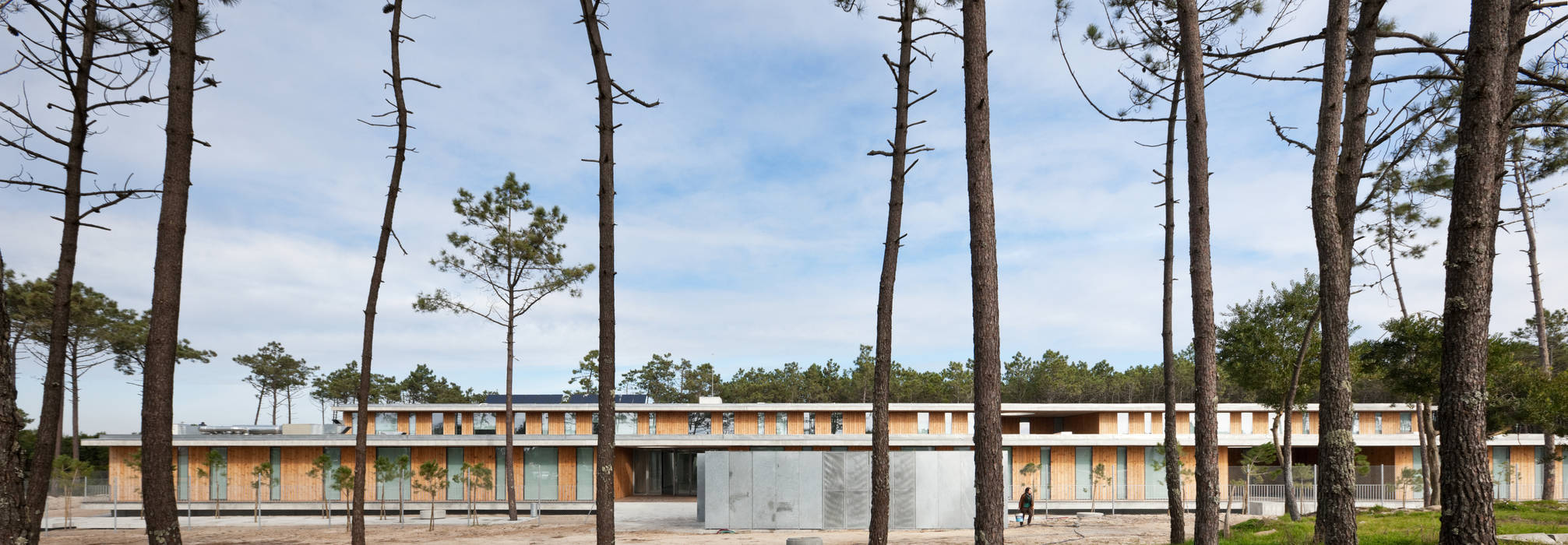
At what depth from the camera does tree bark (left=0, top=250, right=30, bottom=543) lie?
5109mm

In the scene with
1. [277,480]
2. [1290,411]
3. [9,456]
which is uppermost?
[9,456]

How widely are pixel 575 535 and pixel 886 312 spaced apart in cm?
1316

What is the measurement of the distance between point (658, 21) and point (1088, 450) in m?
26.5

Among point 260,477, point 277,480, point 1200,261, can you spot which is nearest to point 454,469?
point 277,480

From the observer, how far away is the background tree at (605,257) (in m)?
9.66

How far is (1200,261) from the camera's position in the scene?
12.3 meters

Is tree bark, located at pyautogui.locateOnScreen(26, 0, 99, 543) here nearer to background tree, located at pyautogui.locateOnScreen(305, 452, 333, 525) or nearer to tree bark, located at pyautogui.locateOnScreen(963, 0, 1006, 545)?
tree bark, located at pyautogui.locateOnScreen(963, 0, 1006, 545)

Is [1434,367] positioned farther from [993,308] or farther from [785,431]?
[785,431]

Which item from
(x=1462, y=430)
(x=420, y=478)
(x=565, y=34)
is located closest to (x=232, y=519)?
(x=420, y=478)

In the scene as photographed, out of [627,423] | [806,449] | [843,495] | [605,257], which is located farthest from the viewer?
[627,423]

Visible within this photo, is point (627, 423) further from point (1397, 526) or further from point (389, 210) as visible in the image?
point (1397, 526)

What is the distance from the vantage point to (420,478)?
110ft

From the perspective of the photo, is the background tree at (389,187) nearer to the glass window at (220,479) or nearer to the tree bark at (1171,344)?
the tree bark at (1171,344)

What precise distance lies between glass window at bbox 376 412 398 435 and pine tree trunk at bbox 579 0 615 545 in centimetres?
3166
